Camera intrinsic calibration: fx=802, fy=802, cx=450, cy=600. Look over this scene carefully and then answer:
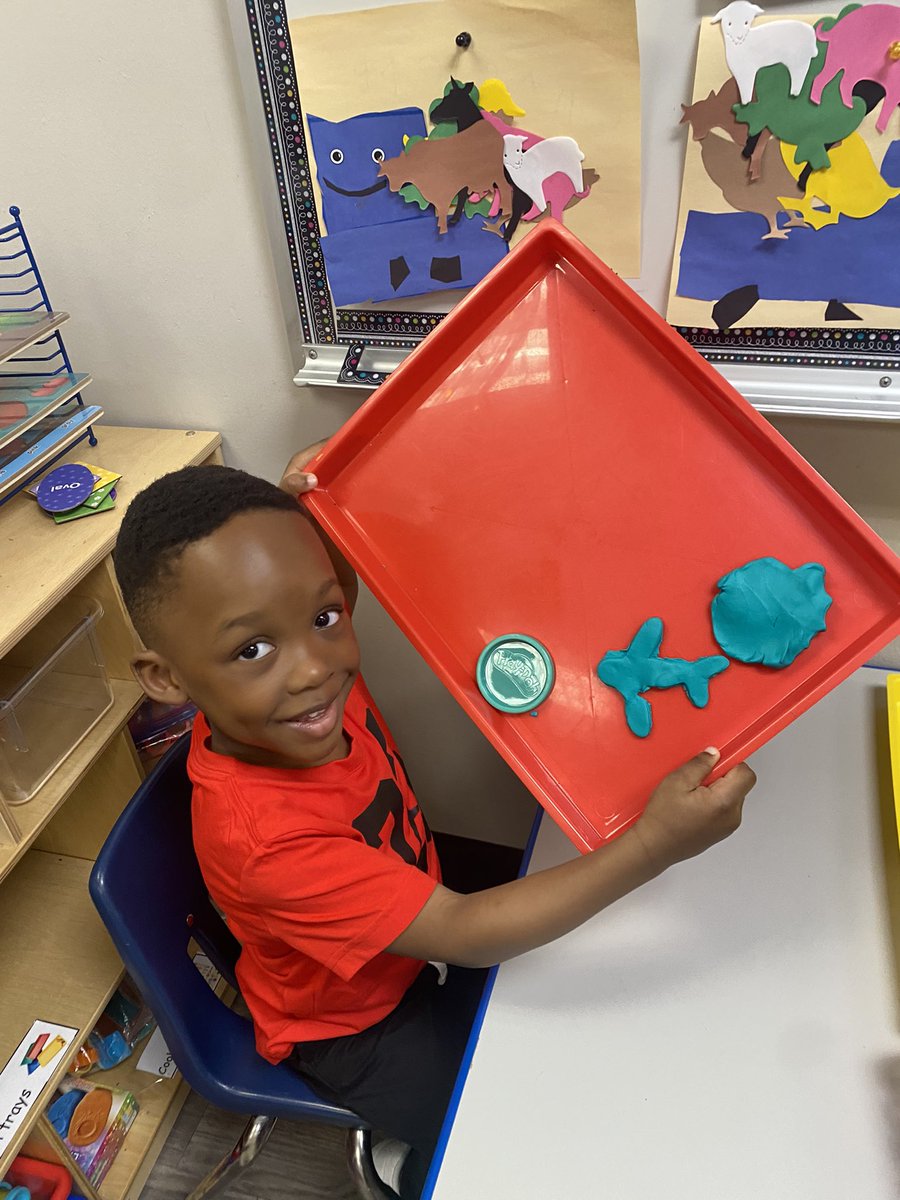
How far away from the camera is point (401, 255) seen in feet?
2.72

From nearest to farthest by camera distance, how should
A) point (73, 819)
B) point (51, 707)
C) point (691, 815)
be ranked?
1. point (691, 815)
2. point (51, 707)
3. point (73, 819)

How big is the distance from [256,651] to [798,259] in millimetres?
601

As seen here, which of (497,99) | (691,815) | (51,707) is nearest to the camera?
(691,815)

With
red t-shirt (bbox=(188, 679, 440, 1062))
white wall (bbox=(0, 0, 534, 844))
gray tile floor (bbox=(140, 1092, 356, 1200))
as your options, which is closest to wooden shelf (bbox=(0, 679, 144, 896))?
red t-shirt (bbox=(188, 679, 440, 1062))

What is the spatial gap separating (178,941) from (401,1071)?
266mm

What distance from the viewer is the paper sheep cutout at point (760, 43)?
0.65 m

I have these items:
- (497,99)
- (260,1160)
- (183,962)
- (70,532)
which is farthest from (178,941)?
(497,99)

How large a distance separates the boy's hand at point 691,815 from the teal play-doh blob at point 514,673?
0.13m

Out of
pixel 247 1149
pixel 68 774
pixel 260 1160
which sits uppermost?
pixel 68 774

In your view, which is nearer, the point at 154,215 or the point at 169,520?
the point at 169,520

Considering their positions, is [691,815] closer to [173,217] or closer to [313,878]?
[313,878]

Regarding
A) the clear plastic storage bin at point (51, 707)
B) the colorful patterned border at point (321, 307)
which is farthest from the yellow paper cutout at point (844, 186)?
the clear plastic storage bin at point (51, 707)

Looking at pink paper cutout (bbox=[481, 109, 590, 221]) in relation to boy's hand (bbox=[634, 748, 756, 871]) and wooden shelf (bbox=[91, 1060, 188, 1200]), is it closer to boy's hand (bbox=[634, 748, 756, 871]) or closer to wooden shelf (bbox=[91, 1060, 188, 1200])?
boy's hand (bbox=[634, 748, 756, 871])

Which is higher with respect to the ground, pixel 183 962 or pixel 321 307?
pixel 321 307
